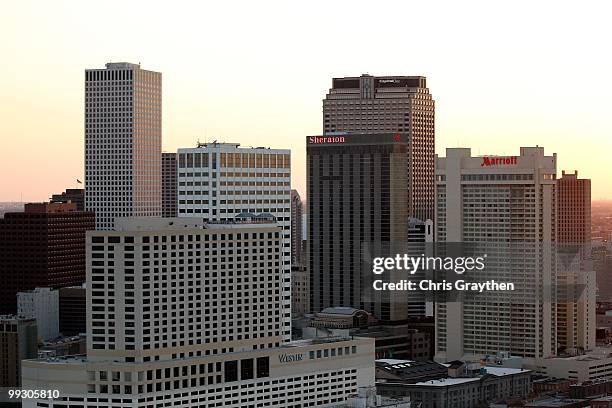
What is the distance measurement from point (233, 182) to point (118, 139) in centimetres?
7854

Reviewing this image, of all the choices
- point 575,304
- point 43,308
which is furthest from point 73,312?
point 575,304

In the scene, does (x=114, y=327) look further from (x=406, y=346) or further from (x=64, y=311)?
(x=64, y=311)

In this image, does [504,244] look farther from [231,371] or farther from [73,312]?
[231,371]

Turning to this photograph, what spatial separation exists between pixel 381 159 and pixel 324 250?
34.8 ft

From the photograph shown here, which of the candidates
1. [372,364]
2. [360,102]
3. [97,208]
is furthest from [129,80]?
[372,364]

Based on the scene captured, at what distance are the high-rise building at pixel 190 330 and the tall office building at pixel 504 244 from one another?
3998 cm

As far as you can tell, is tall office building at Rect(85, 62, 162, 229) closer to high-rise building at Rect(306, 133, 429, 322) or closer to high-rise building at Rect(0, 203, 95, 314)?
high-rise building at Rect(0, 203, 95, 314)

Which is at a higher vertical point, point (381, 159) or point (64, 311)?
point (381, 159)

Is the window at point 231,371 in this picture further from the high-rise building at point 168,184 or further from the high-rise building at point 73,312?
the high-rise building at point 168,184

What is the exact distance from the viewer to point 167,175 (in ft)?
548

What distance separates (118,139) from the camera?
158500 millimetres

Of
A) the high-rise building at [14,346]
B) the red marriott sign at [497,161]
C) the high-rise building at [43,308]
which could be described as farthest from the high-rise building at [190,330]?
the high-rise building at [43,308]

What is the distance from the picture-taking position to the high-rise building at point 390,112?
171 meters

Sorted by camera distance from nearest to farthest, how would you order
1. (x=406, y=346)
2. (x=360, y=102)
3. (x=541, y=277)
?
(x=541, y=277) → (x=406, y=346) → (x=360, y=102)
